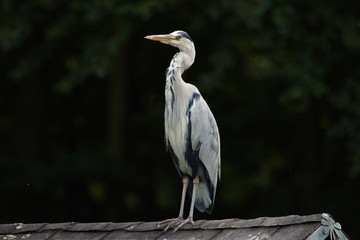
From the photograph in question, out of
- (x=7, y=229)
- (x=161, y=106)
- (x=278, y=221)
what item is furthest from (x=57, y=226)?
(x=161, y=106)

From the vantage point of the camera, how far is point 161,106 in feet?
45.6

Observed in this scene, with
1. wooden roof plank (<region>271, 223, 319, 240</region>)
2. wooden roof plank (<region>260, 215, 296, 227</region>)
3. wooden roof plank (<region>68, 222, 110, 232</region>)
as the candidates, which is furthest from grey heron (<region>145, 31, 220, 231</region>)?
wooden roof plank (<region>271, 223, 319, 240</region>)

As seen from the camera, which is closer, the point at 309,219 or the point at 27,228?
the point at 309,219

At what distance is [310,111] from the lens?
12398 mm

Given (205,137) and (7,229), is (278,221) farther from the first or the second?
(205,137)

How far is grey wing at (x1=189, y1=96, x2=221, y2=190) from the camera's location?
6.43 meters

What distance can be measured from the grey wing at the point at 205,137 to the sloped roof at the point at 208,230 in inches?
58.0

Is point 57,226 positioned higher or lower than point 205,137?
lower

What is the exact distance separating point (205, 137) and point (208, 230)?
1.80 meters

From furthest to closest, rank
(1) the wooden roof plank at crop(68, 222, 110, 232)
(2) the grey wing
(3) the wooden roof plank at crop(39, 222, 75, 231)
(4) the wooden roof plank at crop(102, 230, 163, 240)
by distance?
1. (2) the grey wing
2. (3) the wooden roof plank at crop(39, 222, 75, 231)
3. (1) the wooden roof plank at crop(68, 222, 110, 232)
4. (4) the wooden roof plank at crop(102, 230, 163, 240)

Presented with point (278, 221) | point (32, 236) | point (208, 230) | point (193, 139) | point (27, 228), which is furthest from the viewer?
point (193, 139)

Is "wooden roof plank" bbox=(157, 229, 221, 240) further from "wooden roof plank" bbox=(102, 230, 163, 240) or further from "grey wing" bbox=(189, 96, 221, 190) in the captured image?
"grey wing" bbox=(189, 96, 221, 190)

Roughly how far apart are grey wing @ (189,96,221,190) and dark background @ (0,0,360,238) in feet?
12.2

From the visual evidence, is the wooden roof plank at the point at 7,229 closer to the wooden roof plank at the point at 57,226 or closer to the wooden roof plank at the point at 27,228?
the wooden roof plank at the point at 27,228
